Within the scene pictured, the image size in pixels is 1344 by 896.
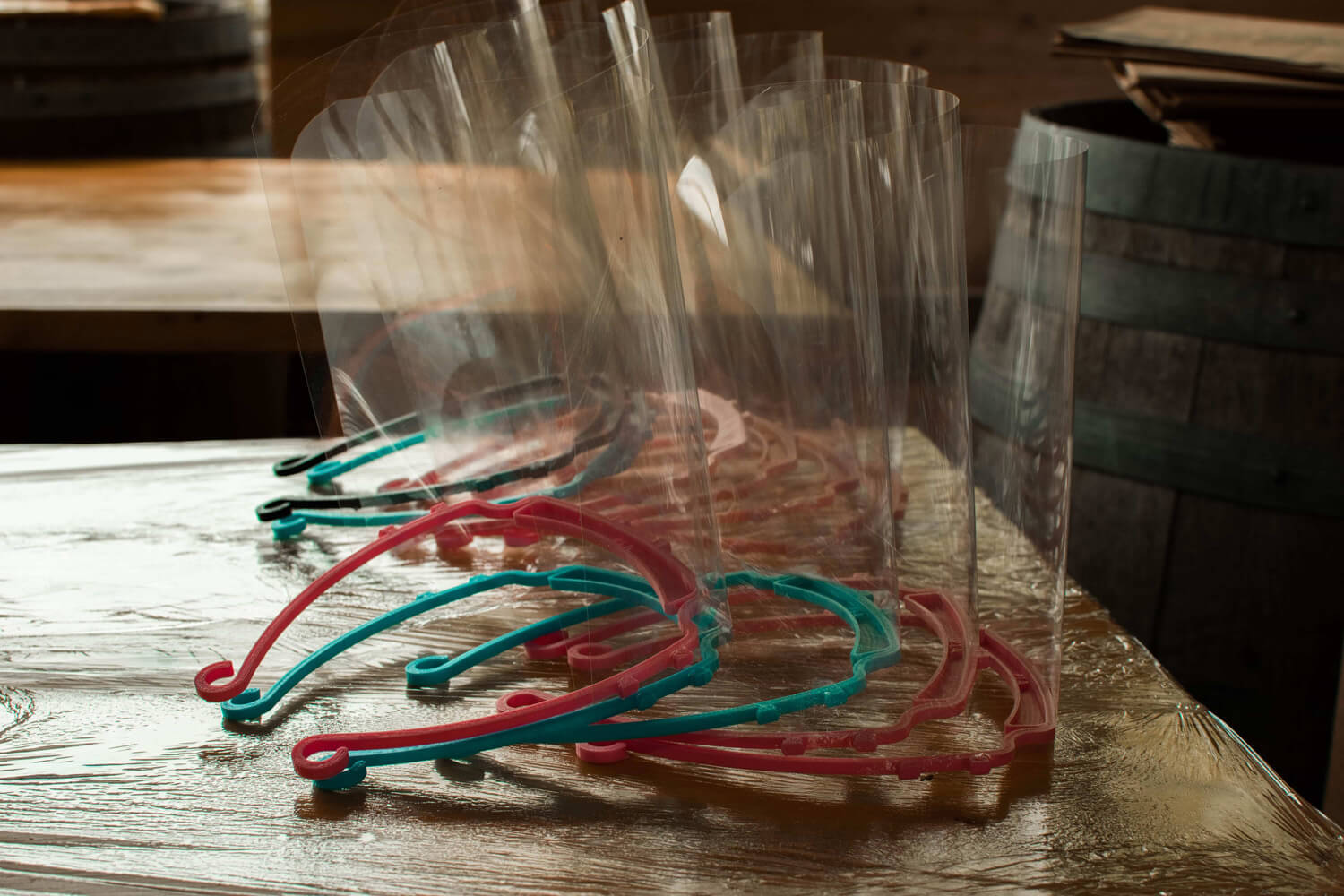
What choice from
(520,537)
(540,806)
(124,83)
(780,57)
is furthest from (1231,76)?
(124,83)

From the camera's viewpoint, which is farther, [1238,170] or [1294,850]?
[1238,170]

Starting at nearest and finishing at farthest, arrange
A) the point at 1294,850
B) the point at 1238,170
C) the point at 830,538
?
the point at 1294,850 < the point at 830,538 < the point at 1238,170

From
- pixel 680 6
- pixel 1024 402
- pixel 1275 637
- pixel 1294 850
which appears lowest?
pixel 1275 637

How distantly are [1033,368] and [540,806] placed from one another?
31cm

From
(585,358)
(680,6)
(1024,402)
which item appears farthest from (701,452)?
(680,6)

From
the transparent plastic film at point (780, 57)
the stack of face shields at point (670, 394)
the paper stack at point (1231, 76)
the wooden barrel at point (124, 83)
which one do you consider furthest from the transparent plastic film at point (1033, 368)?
the wooden barrel at point (124, 83)

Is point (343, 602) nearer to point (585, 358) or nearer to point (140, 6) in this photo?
point (585, 358)

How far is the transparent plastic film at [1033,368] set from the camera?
21.2 inches

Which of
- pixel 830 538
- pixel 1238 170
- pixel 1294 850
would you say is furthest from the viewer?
pixel 1238 170

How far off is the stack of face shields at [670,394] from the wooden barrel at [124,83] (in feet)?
4.93

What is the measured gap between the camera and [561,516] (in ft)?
2.05

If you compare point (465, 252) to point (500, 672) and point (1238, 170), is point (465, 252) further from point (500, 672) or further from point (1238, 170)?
point (1238, 170)

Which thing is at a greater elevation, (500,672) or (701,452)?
(701,452)

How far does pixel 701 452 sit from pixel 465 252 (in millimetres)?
212
